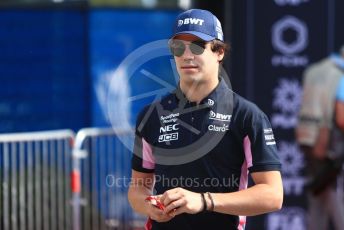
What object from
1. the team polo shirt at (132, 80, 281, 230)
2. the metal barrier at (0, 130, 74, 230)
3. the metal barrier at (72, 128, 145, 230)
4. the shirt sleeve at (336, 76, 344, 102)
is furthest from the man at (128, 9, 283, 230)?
the shirt sleeve at (336, 76, 344, 102)

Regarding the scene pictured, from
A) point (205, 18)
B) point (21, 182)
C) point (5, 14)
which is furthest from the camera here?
point (5, 14)

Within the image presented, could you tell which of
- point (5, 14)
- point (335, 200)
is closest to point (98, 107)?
point (5, 14)

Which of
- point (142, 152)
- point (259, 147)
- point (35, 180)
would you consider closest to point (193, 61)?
point (259, 147)

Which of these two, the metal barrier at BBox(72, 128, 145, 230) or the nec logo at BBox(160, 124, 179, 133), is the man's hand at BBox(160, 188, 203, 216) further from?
the metal barrier at BBox(72, 128, 145, 230)

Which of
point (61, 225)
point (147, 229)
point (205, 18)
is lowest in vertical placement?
point (61, 225)

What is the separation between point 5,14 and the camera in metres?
9.28

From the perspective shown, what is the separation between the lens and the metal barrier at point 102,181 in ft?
27.9

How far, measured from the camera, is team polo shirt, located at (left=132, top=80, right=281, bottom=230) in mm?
3957

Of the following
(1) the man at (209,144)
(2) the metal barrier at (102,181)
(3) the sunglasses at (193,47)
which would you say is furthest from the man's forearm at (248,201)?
(2) the metal barrier at (102,181)

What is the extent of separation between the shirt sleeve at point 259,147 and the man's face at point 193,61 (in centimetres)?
29

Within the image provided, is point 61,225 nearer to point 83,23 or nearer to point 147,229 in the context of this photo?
point 83,23

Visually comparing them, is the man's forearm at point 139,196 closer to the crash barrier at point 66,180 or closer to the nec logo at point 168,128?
the nec logo at point 168,128

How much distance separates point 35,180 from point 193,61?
458cm

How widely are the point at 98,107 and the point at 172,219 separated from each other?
576 centimetres
